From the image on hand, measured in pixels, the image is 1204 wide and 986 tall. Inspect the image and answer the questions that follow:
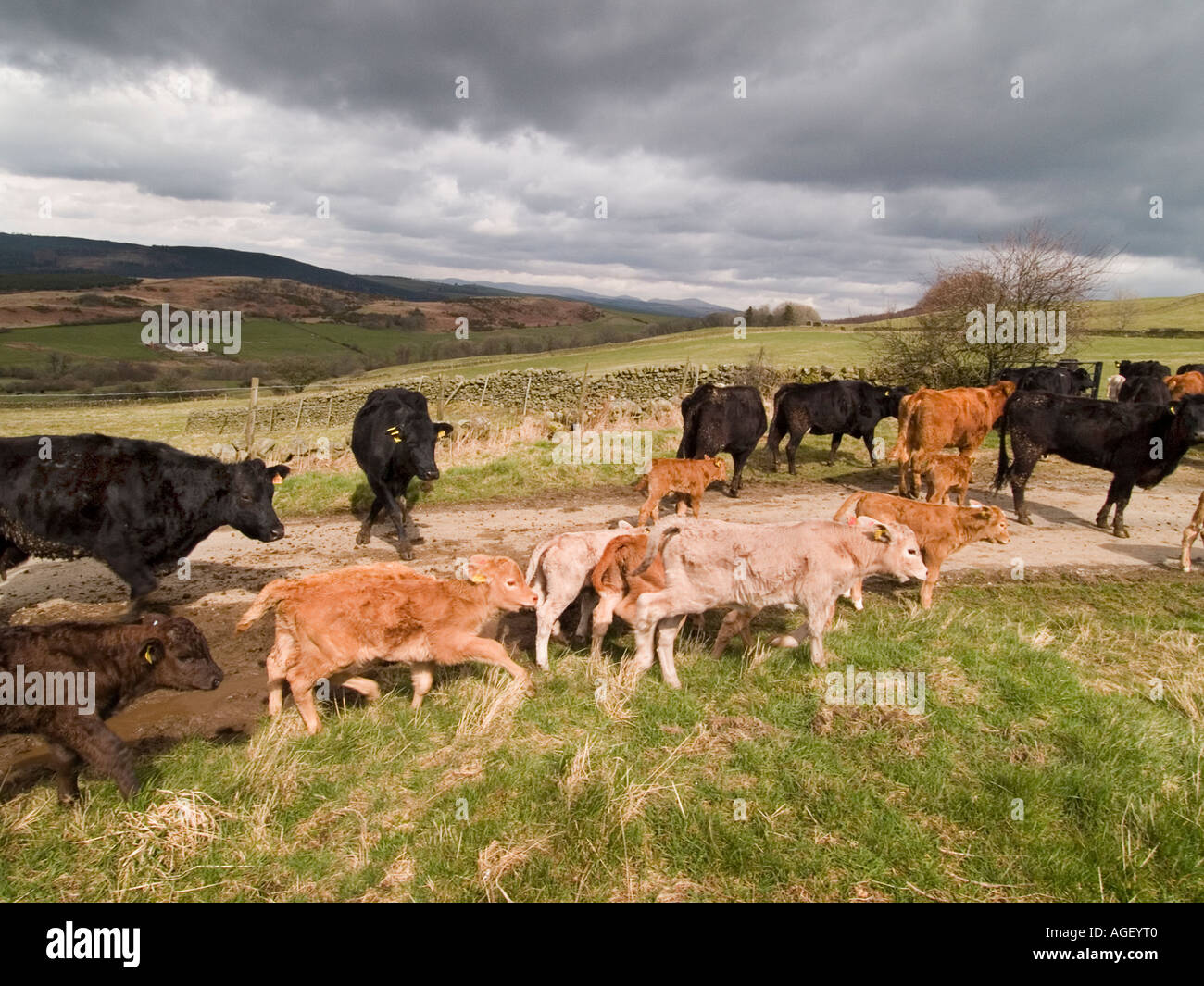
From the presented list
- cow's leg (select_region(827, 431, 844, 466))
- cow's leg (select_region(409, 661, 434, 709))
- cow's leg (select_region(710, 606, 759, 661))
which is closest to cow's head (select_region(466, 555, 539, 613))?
cow's leg (select_region(409, 661, 434, 709))

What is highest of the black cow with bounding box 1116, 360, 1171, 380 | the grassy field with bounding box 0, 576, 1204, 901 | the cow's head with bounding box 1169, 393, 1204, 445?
the black cow with bounding box 1116, 360, 1171, 380

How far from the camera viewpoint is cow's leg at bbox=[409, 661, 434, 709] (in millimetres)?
6034

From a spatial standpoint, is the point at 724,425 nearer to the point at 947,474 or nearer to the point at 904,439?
the point at 904,439

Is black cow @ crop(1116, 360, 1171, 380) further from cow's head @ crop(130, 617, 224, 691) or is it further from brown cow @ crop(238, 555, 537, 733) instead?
cow's head @ crop(130, 617, 224, 691)

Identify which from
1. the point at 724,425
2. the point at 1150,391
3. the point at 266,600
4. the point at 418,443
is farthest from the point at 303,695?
the point at 1150,391

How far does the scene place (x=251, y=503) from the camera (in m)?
8.77

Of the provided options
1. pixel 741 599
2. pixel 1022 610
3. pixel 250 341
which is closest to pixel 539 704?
pixel 741 599

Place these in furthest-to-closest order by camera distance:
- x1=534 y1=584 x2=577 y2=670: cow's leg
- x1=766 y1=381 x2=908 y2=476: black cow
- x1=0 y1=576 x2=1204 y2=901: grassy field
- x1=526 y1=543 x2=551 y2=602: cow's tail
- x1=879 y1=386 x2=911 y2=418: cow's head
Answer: x1=879 y1=386 x2=911 y2=418: cow's head, x1=766 y1=381 x2=908 y2=476: black cow, x1=526 y1=543 x2=551 y2=602: cow's tail, x1=534 y1=584 x2=577 y2=670: cow's leg, x1=0 y1=576 x2=1204 y2=901: grassy field

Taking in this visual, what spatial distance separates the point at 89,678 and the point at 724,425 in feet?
38.8

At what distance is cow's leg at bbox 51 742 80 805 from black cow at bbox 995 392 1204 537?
1365 centimetres

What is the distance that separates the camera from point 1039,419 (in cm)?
1260

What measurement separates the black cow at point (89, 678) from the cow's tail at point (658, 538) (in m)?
3.59
